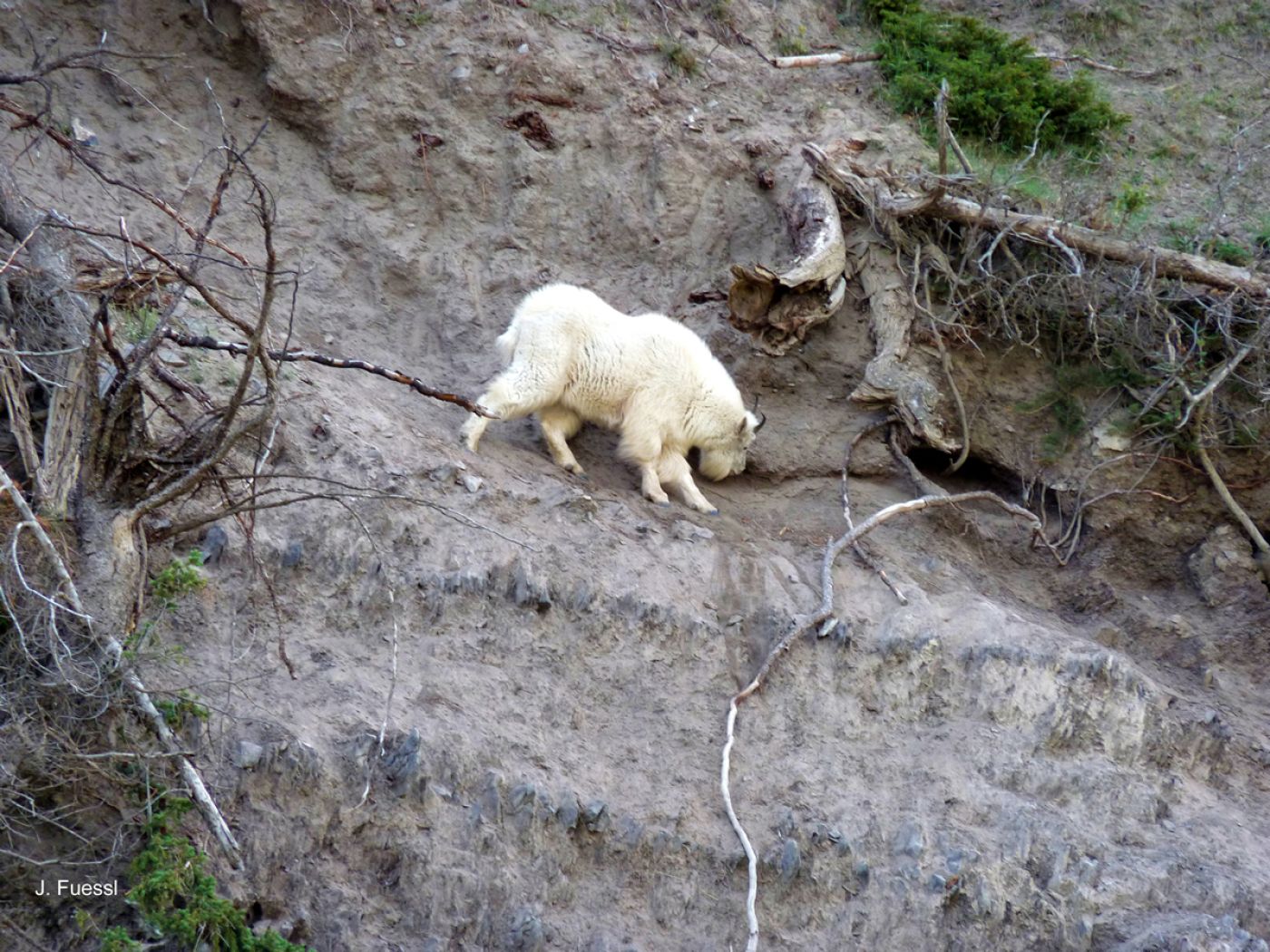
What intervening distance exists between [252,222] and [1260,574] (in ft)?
22.9

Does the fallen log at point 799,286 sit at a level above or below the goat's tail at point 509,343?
below

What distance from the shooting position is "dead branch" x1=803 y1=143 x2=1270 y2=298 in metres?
7.84

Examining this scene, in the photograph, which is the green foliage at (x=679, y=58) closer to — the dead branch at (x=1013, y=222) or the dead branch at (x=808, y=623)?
the dead branch at (x=1013, y=222)

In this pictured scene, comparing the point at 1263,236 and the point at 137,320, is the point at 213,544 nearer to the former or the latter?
the point at 137,320

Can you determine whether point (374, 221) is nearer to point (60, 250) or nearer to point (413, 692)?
point (60, 250)

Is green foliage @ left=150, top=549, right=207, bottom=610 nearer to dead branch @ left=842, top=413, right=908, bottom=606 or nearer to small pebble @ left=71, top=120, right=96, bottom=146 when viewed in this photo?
dead branch @ left=842, top=413, right=908, bottom=606

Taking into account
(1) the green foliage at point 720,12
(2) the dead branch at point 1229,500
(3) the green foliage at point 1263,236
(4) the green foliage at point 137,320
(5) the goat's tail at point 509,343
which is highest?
(4) the green foliage at point 137,320

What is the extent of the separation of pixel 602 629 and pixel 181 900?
2428mm

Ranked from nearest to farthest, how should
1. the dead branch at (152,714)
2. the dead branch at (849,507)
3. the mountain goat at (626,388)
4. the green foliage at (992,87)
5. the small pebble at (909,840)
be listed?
the dead branch at (152,714) → the small pebble at (909,840) → the dead branch at (849,507) → the mountain goat at (626,388) → the green foliage at (992,87)

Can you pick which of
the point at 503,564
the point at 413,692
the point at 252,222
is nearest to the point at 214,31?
the point at 252,222

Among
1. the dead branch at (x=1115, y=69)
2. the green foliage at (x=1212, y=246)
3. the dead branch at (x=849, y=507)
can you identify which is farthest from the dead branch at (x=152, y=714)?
the dead branch at (x=1115, y=69)

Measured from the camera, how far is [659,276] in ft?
29.2

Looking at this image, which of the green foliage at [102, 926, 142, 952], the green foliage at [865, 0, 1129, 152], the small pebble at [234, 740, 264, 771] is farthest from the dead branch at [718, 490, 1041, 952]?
the green foliage at [865, 0, 1129, 152]

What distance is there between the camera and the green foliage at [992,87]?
9688 mm
